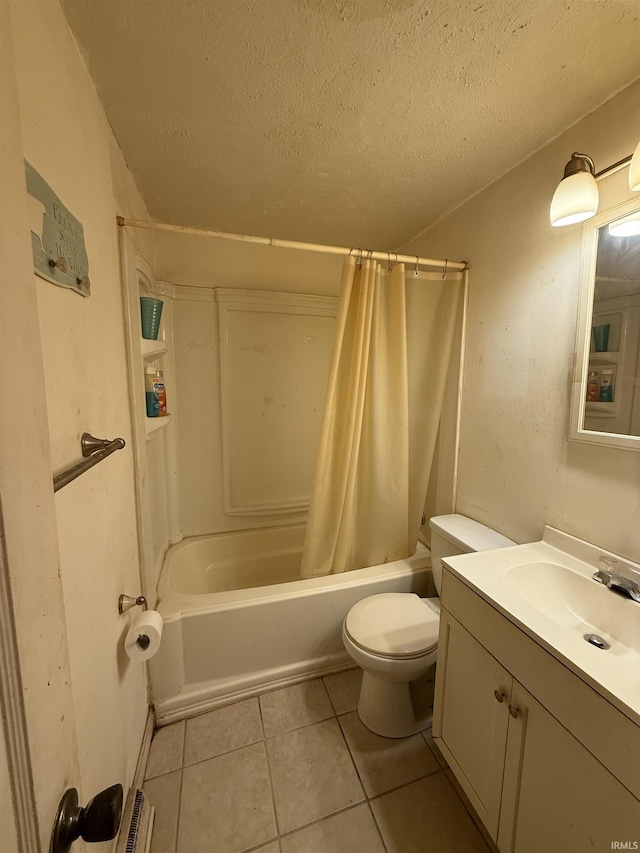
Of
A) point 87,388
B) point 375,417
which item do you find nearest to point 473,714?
point 375,417

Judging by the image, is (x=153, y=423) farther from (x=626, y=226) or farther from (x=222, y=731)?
(x=626, y=226)

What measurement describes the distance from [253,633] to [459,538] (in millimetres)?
970

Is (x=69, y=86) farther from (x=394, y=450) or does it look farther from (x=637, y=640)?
(x=637, y=640)

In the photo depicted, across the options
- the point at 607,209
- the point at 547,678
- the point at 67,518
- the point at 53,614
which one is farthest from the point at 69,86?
the point at 547,678

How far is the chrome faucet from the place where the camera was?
89 centimetres

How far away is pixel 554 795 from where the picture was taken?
0.73 metres

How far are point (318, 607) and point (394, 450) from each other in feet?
2.68

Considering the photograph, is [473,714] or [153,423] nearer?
[473,714]

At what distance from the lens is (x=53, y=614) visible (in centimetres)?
36

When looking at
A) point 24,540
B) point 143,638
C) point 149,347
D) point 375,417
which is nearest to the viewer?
point 24,540

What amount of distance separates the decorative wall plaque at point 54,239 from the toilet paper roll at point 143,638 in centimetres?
96

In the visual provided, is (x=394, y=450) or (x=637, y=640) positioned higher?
(x=394, y=450)

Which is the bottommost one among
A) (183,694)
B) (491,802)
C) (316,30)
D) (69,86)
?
(183,694)

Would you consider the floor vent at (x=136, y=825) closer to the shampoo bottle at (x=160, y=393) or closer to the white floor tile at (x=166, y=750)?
the white floor tile at (x=166, y=750)
